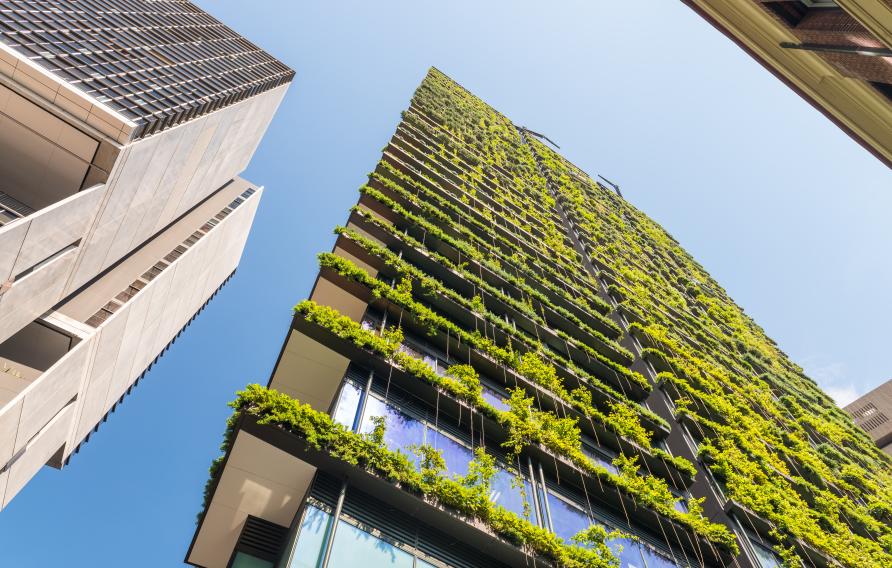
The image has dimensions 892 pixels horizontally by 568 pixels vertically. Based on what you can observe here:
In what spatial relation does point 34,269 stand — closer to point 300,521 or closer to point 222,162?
point 300,521

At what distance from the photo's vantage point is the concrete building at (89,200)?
21.0m

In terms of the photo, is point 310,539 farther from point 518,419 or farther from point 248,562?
point 518,419

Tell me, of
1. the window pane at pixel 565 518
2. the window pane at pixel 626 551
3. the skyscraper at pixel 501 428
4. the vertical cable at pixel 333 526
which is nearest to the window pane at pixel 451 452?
the skyscraper at pixel 501 428

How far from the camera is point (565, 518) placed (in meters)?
13.3

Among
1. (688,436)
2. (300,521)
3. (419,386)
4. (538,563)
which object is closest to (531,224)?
(688,436)

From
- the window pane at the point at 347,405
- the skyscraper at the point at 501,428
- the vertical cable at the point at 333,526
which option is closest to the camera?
the vertical cable at the point at 333,526

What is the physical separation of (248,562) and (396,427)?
405 centimetres

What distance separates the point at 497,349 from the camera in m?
17.6

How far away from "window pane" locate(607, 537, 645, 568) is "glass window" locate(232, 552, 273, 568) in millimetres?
8481

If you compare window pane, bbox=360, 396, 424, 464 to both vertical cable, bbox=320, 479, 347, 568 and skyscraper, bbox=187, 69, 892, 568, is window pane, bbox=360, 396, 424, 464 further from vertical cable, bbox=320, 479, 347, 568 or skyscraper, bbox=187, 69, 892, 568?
vertical cable, bbox=320, 479, 347, 568

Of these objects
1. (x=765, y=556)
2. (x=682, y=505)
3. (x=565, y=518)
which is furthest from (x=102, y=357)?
(x=765, y=556)

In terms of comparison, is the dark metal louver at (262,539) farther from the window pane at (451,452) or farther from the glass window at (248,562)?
the window pane at (451,452)

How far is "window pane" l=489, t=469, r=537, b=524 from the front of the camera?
40.1 ft

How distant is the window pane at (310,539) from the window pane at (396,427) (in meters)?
2.38
